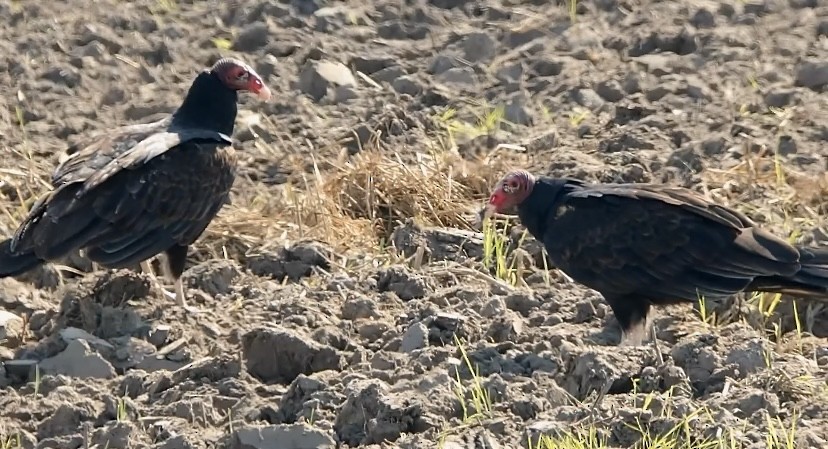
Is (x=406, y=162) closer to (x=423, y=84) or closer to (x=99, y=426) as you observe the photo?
(x=423, y=84)

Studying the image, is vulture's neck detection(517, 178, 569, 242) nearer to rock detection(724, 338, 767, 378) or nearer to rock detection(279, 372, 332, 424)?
rock detection(724, 338, 767, 378)

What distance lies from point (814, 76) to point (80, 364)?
370cm

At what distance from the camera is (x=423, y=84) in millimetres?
7469

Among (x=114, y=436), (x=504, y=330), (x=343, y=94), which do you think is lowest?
(x=343, y=94)

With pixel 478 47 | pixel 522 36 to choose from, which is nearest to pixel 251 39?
pixel 478 47

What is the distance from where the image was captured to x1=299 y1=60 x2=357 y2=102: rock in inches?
293

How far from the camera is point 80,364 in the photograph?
5.00m

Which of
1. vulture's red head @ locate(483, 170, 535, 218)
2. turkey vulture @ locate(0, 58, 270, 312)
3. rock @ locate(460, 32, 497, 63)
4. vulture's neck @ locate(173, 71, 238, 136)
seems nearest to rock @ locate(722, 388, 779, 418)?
vulture's red head @ locate(483, 170, 535, 218)

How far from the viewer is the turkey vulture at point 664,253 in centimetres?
505

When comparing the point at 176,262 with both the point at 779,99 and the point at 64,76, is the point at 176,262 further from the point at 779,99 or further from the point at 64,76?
the point at 779,99

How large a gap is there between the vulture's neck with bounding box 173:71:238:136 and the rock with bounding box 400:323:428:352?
1.64 m

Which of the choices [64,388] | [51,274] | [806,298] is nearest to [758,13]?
[806,298]

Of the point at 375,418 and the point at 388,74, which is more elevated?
the point at 375,418

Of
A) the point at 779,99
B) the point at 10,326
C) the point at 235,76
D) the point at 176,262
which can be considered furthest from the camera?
the point at 779,99
